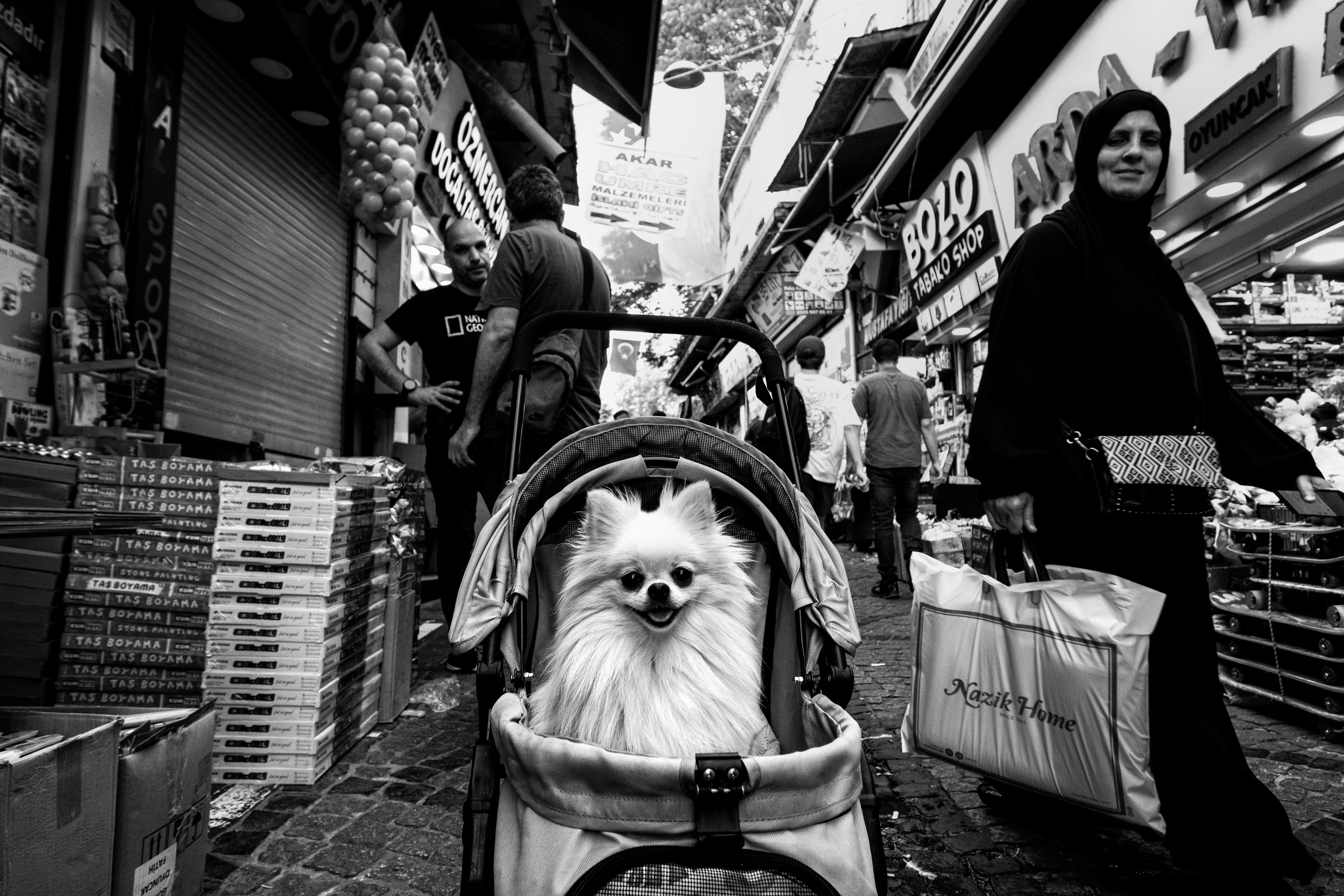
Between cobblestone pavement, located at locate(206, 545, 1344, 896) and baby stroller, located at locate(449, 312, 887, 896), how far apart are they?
2.59 ft

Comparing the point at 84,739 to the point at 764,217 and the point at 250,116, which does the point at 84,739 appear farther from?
the point at 764,217

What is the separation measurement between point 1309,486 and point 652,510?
1.99m

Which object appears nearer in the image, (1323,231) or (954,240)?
(1323,231)

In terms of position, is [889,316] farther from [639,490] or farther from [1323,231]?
[639,490]

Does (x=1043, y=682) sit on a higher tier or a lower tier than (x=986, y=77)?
lower

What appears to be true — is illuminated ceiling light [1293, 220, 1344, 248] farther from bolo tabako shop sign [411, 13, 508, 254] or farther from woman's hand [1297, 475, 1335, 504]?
bolo tabako shop sign [411, 13, 508, 254]

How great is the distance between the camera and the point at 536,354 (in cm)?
337

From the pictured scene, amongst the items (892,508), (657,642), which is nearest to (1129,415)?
(657,642)

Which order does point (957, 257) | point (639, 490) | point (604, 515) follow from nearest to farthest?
point (604, 515)
point (639, 490)
point (957, 257)

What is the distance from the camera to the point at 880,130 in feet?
36.9

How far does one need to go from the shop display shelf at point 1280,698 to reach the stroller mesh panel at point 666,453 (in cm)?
237

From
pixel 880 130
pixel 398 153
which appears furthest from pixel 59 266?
pixel 880 130

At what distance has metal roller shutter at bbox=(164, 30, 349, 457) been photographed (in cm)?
493

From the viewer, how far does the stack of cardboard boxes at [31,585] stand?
2.65 metres
